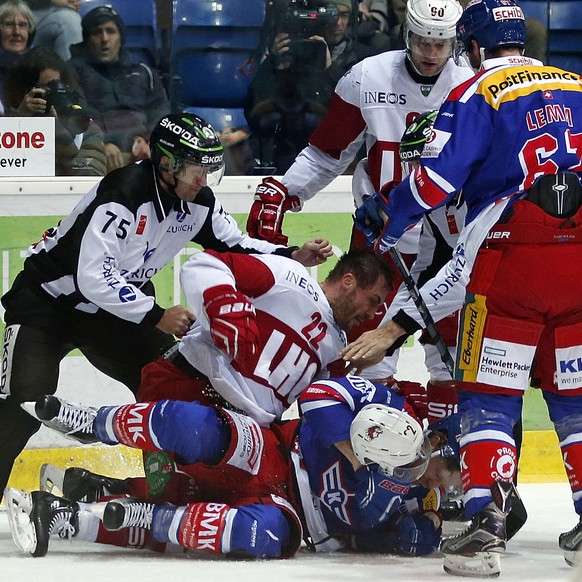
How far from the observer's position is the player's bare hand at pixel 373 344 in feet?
10.8

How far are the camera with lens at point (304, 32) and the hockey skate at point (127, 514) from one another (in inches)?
92.8

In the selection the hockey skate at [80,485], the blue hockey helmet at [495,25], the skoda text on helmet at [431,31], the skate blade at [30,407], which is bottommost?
the hockey skate at [80,485]

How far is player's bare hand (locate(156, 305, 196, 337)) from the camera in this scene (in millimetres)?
3723

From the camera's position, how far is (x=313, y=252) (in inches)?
158

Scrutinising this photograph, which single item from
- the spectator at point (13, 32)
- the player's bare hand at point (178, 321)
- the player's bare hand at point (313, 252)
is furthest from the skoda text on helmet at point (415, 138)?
the spectator at point (13, 32)

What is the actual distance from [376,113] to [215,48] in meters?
1.26

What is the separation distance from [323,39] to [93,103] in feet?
2.97

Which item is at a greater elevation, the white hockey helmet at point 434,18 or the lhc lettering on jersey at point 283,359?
the white hockey helmet at point 434,18

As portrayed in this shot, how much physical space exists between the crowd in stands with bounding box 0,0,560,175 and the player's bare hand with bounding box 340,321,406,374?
1724mm

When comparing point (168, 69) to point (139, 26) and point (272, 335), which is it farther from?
point (272, 335)

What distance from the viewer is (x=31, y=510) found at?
326 centimetres

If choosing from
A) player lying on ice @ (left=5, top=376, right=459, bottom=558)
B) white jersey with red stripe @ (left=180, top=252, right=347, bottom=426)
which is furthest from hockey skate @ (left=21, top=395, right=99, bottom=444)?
white jersey with red stripe @ (left=180, top=252, right=347, bottom=426)

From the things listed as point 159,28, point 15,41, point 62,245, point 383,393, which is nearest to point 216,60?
point 159,28

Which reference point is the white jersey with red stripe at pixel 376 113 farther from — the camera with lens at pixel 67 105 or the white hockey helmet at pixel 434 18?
the camera with lens at pixel 67 105
